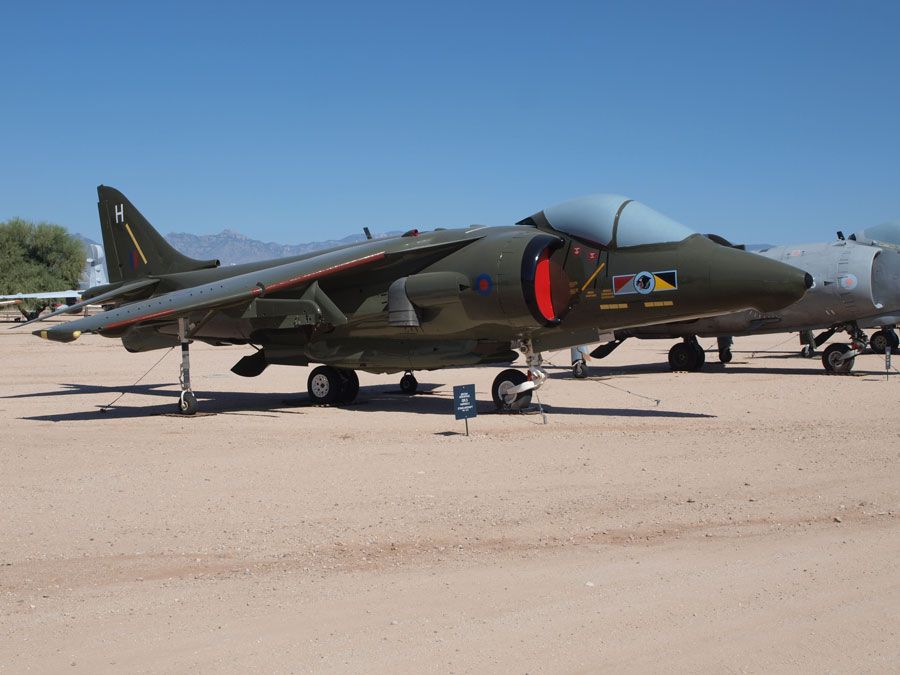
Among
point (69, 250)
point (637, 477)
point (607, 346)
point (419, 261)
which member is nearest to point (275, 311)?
point (419, 261)

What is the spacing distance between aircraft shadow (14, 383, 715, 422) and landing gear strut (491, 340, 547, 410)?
1.07 ft

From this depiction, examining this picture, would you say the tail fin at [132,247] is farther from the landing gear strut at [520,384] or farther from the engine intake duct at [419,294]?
the landing gear strut at [520,384]

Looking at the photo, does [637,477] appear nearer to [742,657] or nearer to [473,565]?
[473,565]

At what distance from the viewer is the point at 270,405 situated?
16469mm

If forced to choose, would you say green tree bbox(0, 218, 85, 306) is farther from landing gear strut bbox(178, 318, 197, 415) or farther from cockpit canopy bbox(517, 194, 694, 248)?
cockpit canopy bbox(517, 194, 694, 248)

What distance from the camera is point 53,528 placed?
699 centimetres

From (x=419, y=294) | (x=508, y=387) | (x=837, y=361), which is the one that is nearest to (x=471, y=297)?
(x=419, y=294)

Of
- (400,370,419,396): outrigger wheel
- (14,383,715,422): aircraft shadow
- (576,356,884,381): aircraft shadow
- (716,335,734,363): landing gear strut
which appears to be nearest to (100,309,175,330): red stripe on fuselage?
(14,383,715,422): aircraft shadow

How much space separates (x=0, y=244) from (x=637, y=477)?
88.2 meters

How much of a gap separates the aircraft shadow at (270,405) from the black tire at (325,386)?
0.81 ft

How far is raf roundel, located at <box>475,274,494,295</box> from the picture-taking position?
13.6m

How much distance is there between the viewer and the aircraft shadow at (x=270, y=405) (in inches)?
567

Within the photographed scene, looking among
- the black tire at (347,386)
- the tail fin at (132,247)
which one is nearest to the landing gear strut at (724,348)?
the black tire at (347,386)

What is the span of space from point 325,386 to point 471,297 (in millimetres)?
3827
